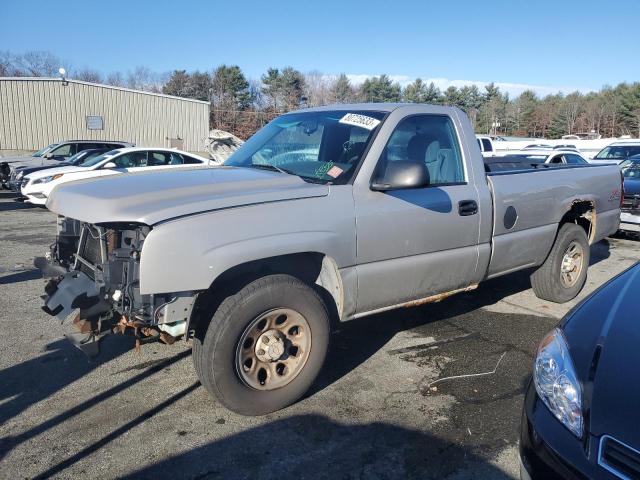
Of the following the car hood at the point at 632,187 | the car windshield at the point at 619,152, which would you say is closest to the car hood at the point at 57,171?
the car hood at the point at 632,187

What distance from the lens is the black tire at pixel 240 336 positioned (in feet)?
9.83

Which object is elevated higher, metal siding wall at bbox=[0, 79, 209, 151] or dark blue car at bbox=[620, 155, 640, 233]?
metal siding wall at bbox=[0, 79, 209, 151]

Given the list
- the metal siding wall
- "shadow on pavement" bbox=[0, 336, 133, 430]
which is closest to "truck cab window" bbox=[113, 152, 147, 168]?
"shadow on pavement" bbox=[0, 336, 133, 430]

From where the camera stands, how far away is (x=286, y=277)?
3219 millimetres

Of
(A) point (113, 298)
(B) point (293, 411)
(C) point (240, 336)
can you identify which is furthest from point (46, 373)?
(B) point (293, 411)

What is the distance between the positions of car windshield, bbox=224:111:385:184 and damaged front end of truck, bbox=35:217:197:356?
129cm

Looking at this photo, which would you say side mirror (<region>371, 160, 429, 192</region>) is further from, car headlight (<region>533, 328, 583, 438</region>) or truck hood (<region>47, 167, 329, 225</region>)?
car headlight (<region>533, 328, 583, 438</region>)

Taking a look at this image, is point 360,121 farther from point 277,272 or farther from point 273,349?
point 273,349

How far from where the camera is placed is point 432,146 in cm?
419

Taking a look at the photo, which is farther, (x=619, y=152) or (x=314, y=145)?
(x=619, y=152)

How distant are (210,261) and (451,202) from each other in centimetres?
205

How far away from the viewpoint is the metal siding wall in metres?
26.6

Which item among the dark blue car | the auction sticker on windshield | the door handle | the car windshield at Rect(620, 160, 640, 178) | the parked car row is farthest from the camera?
the car windshield at Rect(620, 160, 640, 178)

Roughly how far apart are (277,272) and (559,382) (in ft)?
6.07
